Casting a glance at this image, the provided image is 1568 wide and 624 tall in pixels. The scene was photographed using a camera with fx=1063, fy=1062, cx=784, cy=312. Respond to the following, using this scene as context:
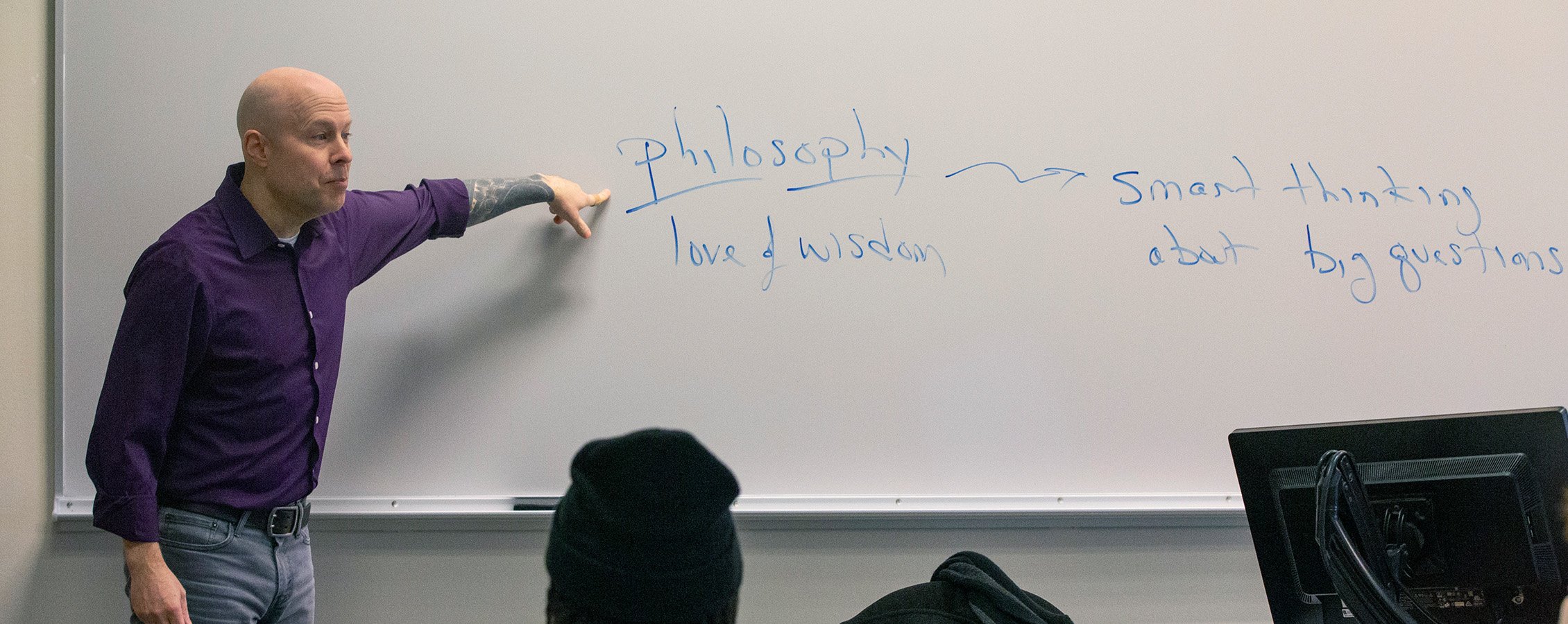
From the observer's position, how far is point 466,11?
187 centimetres

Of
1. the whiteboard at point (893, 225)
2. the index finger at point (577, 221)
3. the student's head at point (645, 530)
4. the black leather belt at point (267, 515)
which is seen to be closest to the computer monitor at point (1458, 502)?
the whiteboard at point (893, 225)

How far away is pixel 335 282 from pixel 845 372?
0.87 m

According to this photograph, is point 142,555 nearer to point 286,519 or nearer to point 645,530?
point 286,519

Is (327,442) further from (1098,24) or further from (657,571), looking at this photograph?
(1098,24)

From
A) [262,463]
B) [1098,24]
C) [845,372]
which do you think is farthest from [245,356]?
[1098,24]

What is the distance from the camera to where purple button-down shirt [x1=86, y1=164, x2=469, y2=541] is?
1.40 meters

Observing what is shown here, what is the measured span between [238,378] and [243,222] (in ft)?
0.73

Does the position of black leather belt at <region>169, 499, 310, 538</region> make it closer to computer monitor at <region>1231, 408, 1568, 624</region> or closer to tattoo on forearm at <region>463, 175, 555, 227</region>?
tattoo on forearm at <region>463, 175, 555, 227</region>

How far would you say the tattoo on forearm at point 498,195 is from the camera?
5.80 feet

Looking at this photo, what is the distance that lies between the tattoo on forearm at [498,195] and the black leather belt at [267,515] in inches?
20.9

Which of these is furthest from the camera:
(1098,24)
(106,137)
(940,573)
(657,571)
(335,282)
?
(1098,24)

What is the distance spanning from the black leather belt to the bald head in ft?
1.76

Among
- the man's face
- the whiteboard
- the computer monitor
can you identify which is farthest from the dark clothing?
the man's face

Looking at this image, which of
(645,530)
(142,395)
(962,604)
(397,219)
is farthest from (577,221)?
(645,530)
